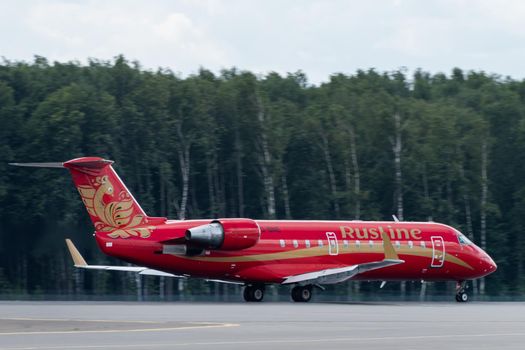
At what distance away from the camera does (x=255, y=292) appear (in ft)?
163

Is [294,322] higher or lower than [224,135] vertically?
lower

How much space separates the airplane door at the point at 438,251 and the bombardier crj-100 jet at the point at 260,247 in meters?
0.04

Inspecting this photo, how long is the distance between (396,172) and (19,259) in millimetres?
30223

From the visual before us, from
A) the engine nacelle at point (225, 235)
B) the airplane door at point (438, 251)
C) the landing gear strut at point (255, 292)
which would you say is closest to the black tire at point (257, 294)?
the landing gear strut at point (255, 292)

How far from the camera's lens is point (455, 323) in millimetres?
33000

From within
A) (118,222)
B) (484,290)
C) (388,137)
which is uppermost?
(388,137)

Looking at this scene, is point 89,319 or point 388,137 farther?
point 388,137

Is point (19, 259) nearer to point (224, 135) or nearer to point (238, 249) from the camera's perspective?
point (238, 249)

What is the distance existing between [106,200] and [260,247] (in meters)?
6.55

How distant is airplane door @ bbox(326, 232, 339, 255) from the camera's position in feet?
164

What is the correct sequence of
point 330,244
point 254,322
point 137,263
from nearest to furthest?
point 254,322
point 137,263
point 330,244

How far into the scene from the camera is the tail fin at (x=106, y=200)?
1836 inches

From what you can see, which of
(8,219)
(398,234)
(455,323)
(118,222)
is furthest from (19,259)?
(455,323)

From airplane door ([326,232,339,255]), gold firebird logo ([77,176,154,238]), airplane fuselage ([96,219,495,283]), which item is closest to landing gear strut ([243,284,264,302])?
airplane fuselage ([96,219,495,283])
